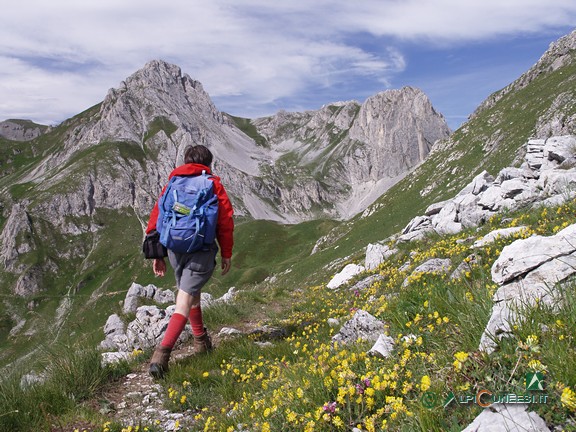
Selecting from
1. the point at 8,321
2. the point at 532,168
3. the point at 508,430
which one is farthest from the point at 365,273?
the point at 8,321

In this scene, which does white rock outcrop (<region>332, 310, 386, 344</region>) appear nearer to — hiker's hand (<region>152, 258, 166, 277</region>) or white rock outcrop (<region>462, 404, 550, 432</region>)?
white rock outcrop (<region>462, 404, 550, 432</region>)

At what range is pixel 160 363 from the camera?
6492 millimetres

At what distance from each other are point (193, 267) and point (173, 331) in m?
1.20

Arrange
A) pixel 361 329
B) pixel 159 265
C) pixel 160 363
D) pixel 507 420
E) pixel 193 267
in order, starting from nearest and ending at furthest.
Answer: pixel 507 420
pixel 361 329
pixel 160 363
pixel 193 267
pixel 159 265

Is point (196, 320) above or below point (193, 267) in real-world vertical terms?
below

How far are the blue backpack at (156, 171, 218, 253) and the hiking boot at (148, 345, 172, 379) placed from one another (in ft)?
5.87

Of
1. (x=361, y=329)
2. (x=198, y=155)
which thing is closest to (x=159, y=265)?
(x=198, y=155)

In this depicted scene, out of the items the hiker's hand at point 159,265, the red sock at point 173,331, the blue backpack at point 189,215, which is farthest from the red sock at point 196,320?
the blue backpack at point 189,215

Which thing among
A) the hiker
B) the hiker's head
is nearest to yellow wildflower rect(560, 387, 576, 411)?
the hiker

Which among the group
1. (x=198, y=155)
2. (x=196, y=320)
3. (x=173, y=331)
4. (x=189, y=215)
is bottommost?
(x=196, y=320)

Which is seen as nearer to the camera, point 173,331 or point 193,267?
point 173,331

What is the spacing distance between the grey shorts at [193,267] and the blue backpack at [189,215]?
0.68 feet

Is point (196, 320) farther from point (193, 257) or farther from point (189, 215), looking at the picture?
point (189, 215)

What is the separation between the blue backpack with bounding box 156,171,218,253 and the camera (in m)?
6.61
